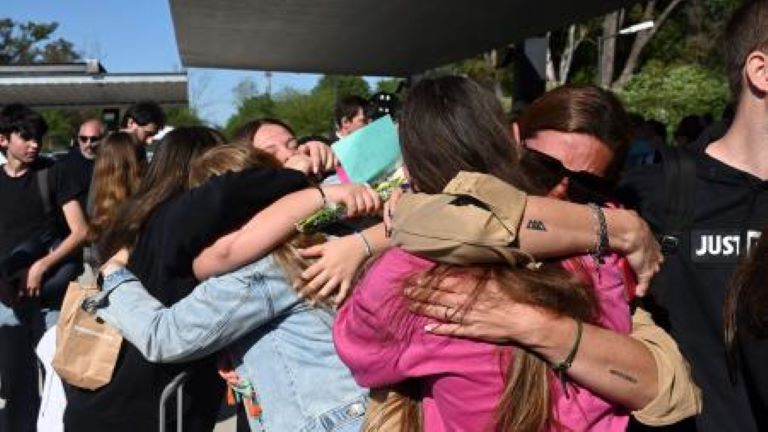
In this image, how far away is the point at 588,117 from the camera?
6.39 feet

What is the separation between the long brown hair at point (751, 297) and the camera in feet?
4.85

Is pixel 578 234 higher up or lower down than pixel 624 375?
higher up

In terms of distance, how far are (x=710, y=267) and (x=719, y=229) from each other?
0.09 metres

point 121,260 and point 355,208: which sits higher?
point 355,208

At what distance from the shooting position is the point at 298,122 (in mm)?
48719

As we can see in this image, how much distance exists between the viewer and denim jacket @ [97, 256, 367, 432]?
209cm

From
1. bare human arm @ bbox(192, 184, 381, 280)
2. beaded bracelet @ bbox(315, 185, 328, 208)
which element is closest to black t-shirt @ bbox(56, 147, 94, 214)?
bare human arm @ bbox(192, 184, 381, 280)

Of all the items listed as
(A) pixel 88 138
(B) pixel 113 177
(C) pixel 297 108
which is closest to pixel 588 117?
(B) pixel 113 177

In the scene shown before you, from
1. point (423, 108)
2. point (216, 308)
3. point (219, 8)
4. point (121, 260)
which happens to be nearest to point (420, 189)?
point (423, 108)

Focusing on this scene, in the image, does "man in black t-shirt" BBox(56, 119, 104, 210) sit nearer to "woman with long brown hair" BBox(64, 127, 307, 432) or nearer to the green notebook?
"woman with long brown hair" BBox(64, 127, 307, 432)

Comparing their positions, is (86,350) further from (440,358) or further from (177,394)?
(440,358)

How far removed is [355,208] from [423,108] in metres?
0.58

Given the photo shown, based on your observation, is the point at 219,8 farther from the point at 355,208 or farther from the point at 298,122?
the point at 298,122

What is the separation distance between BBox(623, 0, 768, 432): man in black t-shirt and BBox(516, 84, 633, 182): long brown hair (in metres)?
0.15
